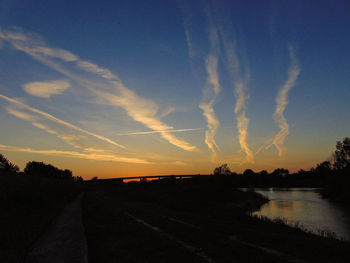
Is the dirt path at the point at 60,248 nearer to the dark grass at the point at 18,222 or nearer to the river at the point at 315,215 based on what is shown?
the dark grass at the point at 18,222

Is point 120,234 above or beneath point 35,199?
beneath

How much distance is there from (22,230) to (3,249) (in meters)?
3.95

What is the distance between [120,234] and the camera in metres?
14.2

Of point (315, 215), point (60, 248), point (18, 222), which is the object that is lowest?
point (315, 215)

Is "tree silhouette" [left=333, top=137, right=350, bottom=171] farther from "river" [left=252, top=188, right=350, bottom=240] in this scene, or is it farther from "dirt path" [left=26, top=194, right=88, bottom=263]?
"dirt path" [left=26, top=194, right=88, bottom=263]

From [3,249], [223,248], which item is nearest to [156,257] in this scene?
[223,248]

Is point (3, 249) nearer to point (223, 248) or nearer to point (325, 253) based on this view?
point (223, 248)

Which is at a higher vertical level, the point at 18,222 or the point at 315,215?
the point at 18,222

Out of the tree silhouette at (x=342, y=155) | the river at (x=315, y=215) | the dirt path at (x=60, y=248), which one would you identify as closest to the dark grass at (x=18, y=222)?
the dirt path at (x=60, y=248)

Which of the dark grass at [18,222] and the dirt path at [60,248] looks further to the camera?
the dark grass at [18,222]

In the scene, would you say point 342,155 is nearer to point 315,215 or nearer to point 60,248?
point 315,215

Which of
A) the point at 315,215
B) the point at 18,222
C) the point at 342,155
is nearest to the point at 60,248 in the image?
the point at 18,222

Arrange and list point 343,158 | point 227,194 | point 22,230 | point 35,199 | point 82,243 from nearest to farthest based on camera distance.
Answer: point 82,243 → point 22,230 → point 35,199 → point 227,194 → point 343,158

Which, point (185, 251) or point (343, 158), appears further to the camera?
point (343, 158)
